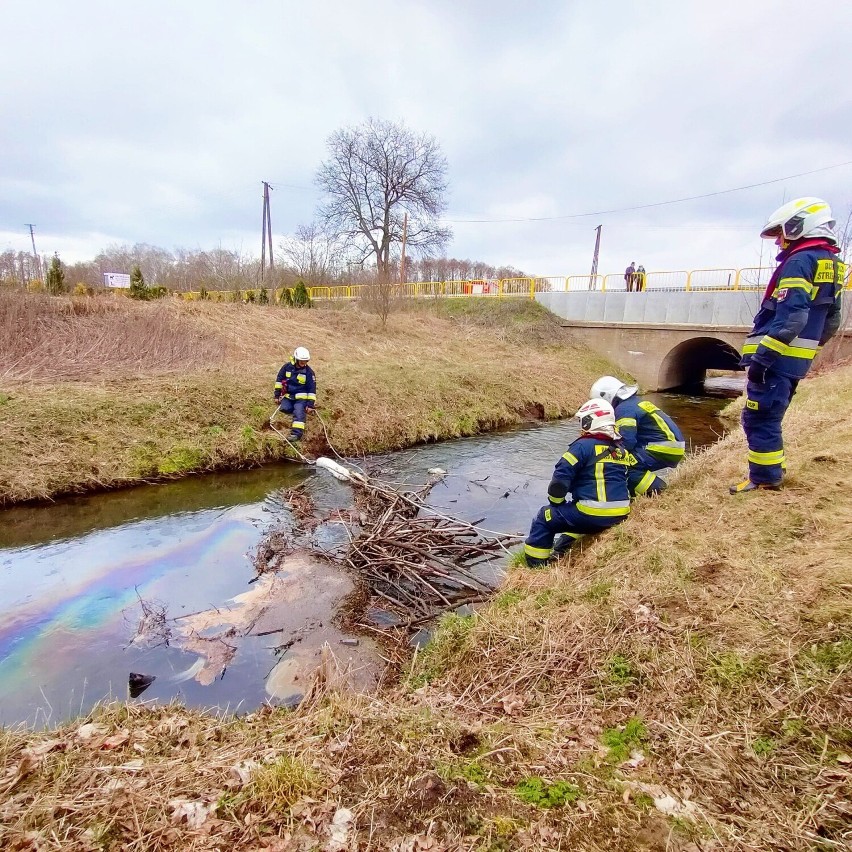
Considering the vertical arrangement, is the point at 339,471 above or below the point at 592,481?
below

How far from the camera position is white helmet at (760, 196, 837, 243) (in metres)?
4.05

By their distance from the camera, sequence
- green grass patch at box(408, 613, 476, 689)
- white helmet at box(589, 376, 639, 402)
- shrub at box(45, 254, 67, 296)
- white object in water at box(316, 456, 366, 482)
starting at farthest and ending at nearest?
shrub at box(45, 254, 67, 296) → white object in water at box(316, 456, 366, 482) → white helmet at box(589, 376, 639, 402) → green grass patch at box(408, 613, 476, 689)

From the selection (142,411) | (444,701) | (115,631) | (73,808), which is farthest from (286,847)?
(142,411)

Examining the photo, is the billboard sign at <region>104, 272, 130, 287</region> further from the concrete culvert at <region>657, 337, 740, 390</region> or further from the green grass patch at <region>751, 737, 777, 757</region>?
the green grass patch at <region>751, 737, 777, 757</region>

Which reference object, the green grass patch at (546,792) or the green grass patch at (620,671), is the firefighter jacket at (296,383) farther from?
the green grass patch at (546,792)

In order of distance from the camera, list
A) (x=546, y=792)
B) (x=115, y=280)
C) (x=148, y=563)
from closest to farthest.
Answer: (x=546, y=792) → (x=148, y=563) → (x=115, y=280)

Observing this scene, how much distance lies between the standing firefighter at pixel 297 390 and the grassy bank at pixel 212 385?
17.9 inches

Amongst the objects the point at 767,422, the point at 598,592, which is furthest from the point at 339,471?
the point at 767,422

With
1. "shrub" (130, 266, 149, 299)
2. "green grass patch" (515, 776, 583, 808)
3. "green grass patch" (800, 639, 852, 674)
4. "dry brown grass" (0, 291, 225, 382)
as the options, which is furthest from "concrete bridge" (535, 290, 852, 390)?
A: "green grass patch" (515, 776, 583, 808)

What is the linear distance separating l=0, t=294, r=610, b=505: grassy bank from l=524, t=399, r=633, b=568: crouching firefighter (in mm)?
6884

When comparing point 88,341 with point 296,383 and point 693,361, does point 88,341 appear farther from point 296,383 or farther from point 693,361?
point 693,361

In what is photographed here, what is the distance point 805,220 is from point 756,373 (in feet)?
4.27

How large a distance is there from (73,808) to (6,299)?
16573 millimetres

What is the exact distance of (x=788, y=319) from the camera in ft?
13.2
